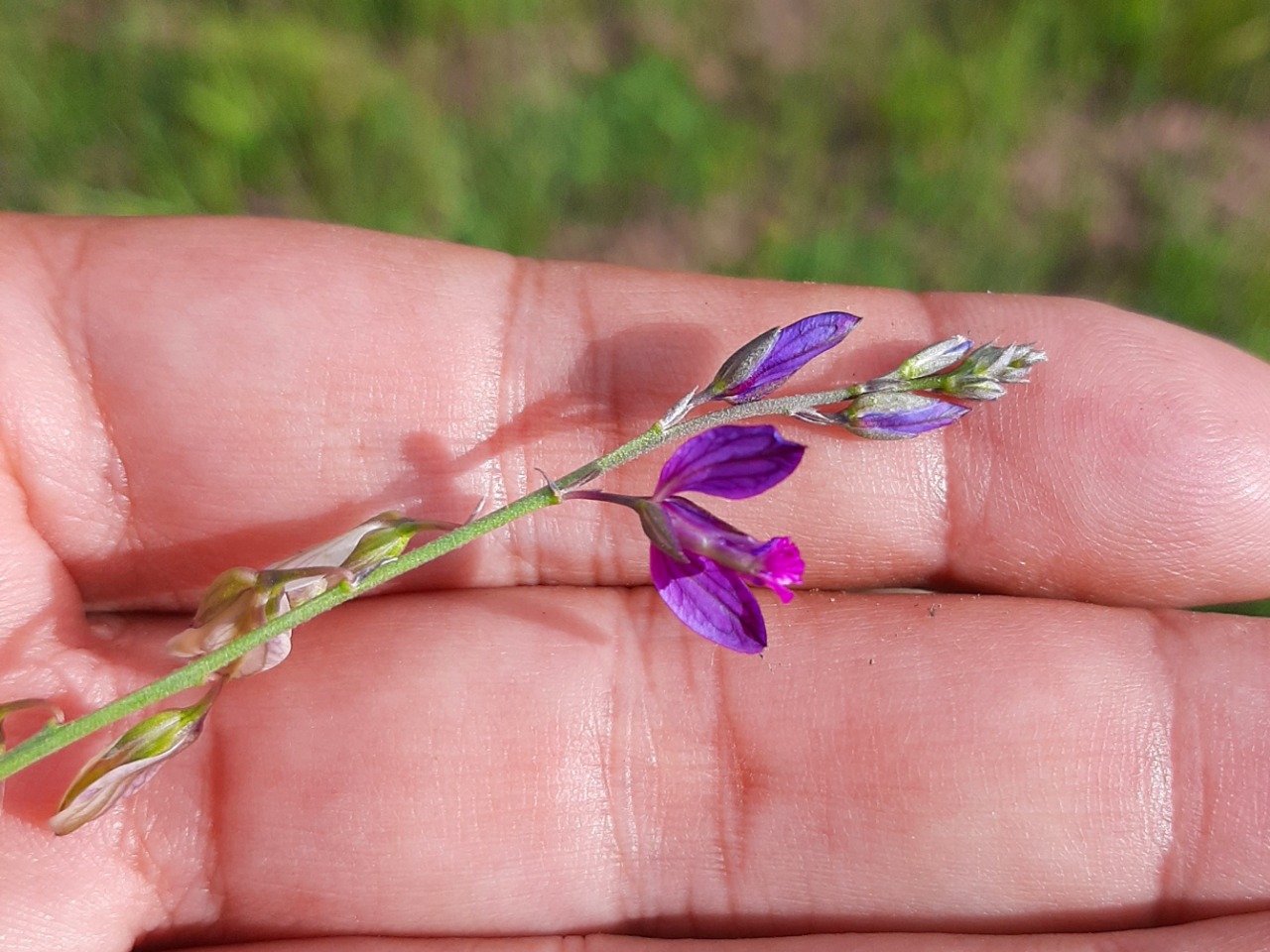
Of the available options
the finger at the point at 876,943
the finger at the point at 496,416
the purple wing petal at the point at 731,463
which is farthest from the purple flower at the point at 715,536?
the finger at the point at 876,943

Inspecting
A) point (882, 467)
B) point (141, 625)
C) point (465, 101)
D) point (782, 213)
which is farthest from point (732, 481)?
point (465, 101)

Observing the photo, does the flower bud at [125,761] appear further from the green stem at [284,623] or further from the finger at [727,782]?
the finger at [727,782]

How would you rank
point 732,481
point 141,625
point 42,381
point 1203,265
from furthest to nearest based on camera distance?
point 1203,265
point 141,625
point 42,381
point 732,481

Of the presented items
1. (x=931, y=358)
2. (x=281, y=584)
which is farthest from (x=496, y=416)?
(x=931, y=358)

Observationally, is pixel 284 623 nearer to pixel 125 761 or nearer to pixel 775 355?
pixel 125 761

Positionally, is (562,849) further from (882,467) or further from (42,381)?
(42,381)

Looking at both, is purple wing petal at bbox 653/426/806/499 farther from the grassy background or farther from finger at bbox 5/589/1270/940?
the grassy background
